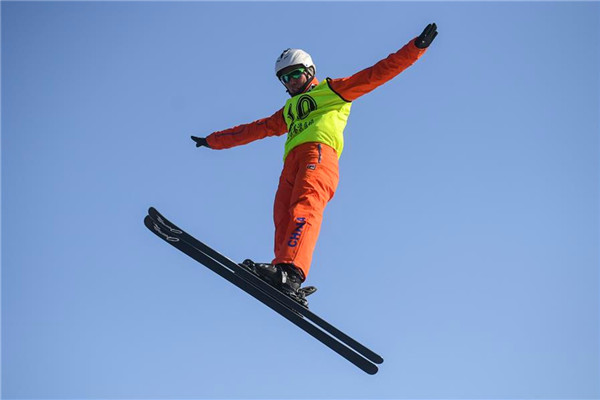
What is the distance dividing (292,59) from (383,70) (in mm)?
1094

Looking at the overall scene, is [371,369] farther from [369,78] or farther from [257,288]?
[369,78]

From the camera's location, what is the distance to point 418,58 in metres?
7.23

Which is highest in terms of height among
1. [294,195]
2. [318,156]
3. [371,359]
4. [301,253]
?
[318,156]

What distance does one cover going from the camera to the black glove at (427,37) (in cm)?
707

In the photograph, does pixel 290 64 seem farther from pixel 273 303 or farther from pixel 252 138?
pixel 273 303

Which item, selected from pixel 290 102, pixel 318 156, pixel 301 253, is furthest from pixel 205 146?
pixel 301 253

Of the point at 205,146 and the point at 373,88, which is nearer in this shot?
the point at 373,88

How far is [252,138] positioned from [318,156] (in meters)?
1.61

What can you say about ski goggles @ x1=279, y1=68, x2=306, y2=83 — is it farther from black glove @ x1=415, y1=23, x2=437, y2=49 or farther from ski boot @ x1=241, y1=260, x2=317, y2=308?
ski boot @ x1=241, y1=260, x2=317, y2=308

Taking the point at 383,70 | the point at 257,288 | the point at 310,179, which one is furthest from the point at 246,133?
the point at 257,288

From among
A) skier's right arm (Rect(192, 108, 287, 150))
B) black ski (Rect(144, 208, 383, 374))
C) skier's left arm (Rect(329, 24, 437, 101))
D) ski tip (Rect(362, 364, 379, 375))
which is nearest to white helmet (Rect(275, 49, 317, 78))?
skier's left arm (Rect(329, 24, 437, 101))

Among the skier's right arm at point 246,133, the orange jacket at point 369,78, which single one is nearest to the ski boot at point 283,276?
the orange jacket at point 369,78

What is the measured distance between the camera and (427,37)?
707cm

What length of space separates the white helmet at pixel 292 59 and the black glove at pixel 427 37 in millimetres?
1353
